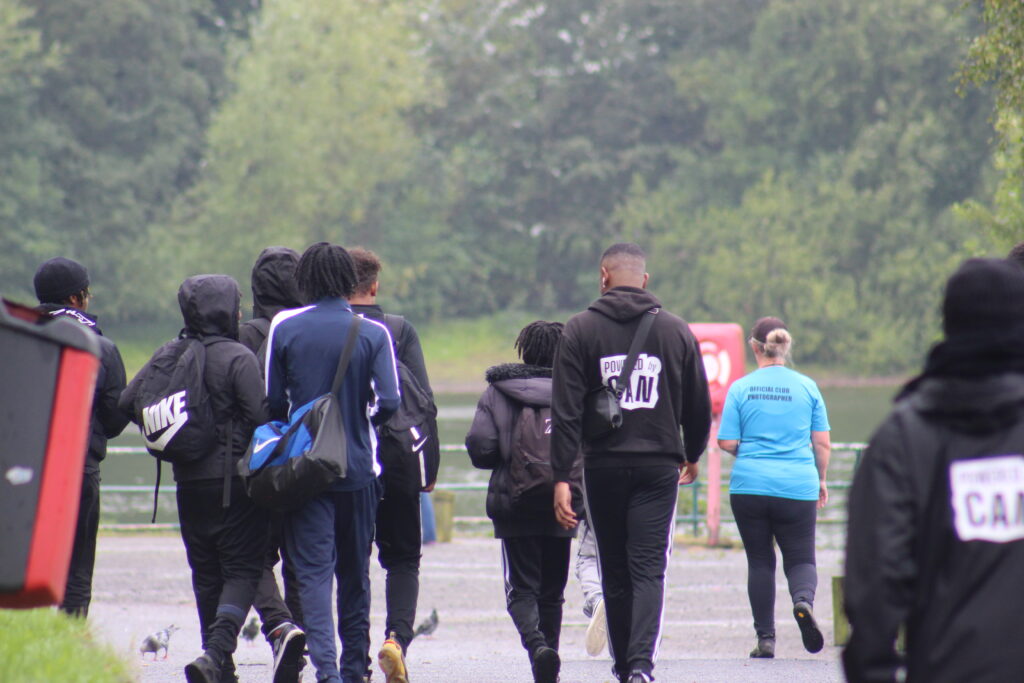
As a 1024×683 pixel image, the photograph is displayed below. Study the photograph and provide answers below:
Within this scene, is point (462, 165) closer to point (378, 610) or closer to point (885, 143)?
point (885, 143)

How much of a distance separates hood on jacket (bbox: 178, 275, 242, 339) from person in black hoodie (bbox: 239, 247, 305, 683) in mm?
178

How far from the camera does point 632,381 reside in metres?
6.60

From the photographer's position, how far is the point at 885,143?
5944 cm

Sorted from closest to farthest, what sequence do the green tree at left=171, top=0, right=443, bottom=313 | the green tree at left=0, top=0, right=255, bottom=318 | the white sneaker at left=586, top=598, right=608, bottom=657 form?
the white sneaker at left=586, top=598, right=608, bottom=657, the green tree at left=0, top=0, right=255, bottom=318, the green tree at left=171, top=0, right=443, bottom=313

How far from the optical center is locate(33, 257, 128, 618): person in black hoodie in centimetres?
703

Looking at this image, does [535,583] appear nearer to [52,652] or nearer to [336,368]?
[336,368]

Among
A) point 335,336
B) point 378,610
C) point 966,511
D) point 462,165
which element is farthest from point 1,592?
point 462,165

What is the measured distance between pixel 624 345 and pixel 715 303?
55.5 m

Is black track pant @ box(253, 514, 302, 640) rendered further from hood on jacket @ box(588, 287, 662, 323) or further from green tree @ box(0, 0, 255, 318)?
green tree @ box(0, 0, 255, 318)

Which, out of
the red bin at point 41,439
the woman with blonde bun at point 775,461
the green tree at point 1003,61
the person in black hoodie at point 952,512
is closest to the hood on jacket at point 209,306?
the red bin at point 41,439

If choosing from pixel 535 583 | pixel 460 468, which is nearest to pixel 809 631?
pixel 535 583

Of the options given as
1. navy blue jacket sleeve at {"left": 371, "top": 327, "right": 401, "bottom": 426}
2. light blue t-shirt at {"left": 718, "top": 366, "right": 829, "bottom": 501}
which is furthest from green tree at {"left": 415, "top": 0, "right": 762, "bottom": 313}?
navy blue jacket sleeve at {"left": 371, "top": 327, "right": 401, "bottom": 426}

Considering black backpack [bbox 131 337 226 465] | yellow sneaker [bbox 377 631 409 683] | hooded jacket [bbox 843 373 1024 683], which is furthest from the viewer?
yellow sneaker [bbox 377 631 409 683]

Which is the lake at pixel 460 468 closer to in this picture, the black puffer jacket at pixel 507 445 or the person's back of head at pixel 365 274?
the black puffer jacket at pixel 507 445
